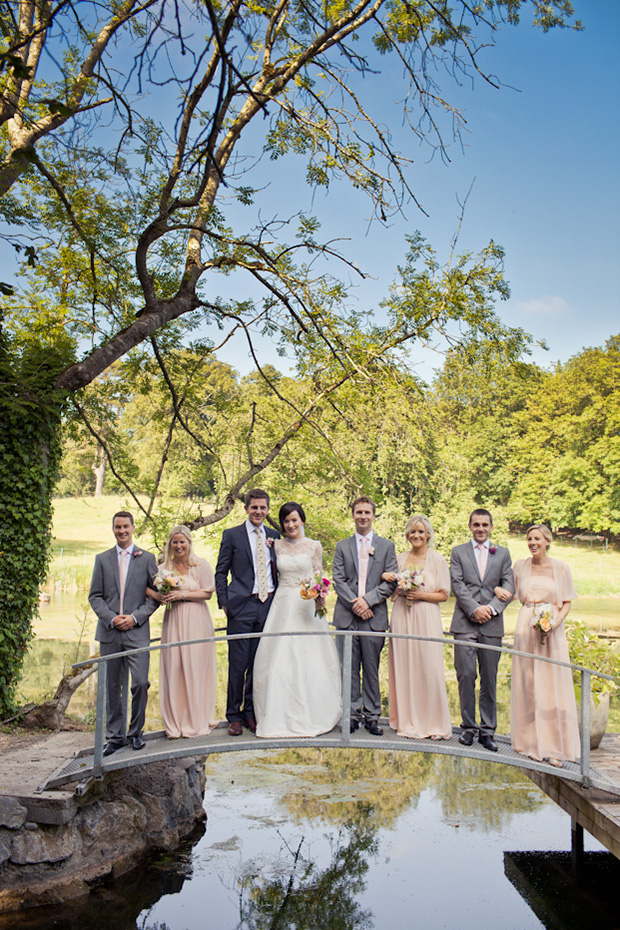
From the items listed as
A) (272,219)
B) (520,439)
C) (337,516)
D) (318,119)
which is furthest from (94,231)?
(520,439)

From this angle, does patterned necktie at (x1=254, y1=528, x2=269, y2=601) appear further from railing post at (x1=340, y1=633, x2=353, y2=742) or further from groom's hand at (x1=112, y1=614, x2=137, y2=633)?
groom's hand at (x1=112, y1=614, x2=137, y2=633)

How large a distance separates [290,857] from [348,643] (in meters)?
3.08

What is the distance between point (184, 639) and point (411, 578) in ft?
6.56

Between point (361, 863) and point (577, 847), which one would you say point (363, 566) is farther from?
point (577, 847)

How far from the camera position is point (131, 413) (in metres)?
25.2

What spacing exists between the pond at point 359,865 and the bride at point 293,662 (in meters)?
1.76

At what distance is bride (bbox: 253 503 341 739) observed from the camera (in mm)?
6273

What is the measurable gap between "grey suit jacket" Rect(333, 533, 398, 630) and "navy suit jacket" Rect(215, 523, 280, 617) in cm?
56

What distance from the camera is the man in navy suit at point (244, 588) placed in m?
6.33

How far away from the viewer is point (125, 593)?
642cm

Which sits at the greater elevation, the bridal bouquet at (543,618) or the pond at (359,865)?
the bridal bouquet at (543,618)

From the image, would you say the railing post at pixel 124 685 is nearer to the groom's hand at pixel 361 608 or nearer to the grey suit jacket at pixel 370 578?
the grey suit jacket at pixel 370 578

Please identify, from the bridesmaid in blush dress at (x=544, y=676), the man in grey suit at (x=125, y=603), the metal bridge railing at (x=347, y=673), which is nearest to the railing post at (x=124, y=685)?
the man in grey suit at (x=125, y=603)

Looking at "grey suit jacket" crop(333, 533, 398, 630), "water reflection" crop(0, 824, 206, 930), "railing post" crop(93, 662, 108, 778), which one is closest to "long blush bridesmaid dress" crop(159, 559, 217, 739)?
"railing post" crop(93, 662, 108, 778)
